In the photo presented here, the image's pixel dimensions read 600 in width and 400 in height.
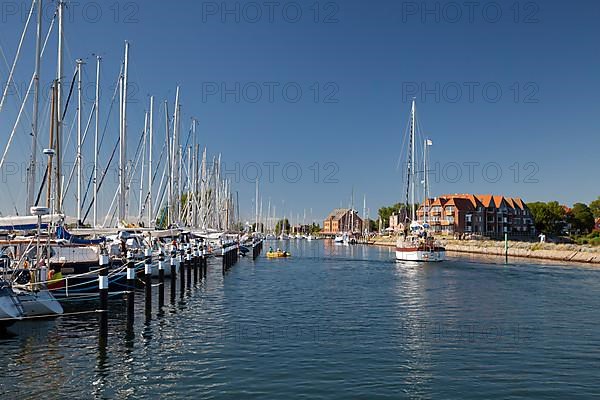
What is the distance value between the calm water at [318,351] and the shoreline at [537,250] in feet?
182

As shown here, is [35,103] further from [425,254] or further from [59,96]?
[425,254]

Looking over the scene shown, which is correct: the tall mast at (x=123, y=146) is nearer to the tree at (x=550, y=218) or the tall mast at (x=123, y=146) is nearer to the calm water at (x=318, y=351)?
the calm water at (x=318, y=351)

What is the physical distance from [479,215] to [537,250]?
2644 inches

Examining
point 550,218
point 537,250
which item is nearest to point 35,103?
point 537,250

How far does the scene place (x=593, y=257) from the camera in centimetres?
8312

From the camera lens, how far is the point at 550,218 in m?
163

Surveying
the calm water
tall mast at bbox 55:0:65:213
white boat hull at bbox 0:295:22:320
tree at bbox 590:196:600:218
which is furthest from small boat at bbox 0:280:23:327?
tree at bbox 590:196:600:218

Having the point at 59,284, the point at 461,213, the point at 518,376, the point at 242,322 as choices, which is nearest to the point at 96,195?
the point at 59,284

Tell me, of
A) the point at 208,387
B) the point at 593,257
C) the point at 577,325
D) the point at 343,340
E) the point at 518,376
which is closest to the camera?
the point at 208,387

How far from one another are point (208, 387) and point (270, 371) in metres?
2.45

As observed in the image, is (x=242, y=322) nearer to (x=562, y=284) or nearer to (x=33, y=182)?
(x=33, y=182)

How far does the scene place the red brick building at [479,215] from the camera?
15788 cm

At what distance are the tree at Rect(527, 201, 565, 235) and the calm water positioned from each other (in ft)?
454

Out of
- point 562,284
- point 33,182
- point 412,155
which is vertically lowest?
point 562,284
